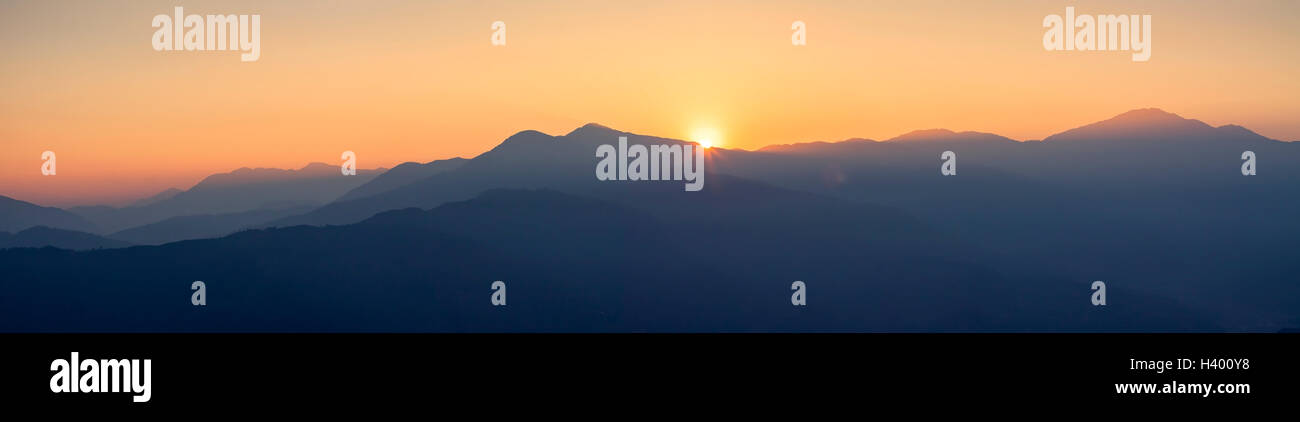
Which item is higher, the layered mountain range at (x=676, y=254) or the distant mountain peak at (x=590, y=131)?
the distant mountain peak at (x=590, y=131)

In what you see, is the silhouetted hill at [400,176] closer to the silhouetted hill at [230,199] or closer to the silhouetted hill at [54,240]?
the silhouetted hill at [230,199]

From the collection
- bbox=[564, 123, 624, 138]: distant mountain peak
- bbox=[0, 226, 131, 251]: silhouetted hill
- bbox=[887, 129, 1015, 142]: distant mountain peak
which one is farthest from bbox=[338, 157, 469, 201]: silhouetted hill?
bbox=[887, 129, 1015, 142]: distant mountain peak

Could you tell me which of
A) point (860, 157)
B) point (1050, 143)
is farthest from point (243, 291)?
point (1050, 143)

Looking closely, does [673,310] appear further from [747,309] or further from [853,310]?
[853,310]

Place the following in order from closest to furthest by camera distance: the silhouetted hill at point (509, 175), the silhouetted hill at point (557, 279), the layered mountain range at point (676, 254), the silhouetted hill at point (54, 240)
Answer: the silhouetted hill at point (557, 279)
the layered mountain range at point (676, 254)
the silhouetted hill at point (54, 240)
the silhouetted hill at point (509, 175)

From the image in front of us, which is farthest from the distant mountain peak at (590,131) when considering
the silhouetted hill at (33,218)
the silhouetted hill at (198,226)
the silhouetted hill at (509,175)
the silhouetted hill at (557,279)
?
the silhouetted hill at (33,218)

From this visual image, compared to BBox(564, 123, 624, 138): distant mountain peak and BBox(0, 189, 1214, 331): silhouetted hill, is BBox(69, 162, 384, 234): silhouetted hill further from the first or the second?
BBox(564, 123, 624, 138): distant mountain peak

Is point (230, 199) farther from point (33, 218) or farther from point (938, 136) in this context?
point (938, 136)
